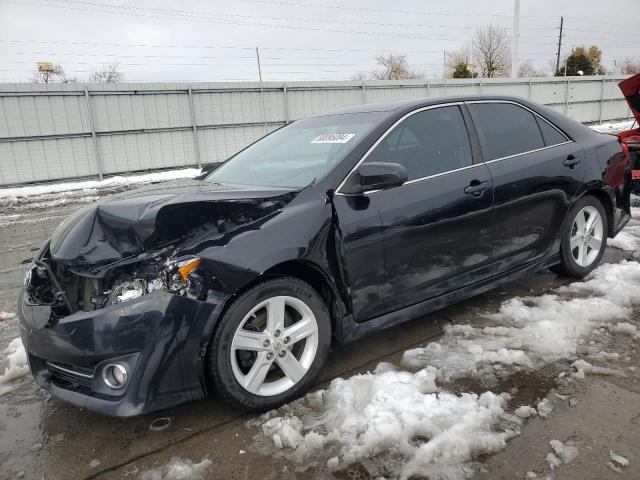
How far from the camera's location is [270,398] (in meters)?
2.58

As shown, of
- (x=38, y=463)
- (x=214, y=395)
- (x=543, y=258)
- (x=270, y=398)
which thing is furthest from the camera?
(x=543, y=258)

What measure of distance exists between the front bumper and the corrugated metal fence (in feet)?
36.8

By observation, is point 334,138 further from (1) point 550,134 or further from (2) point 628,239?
(2) point 628,239

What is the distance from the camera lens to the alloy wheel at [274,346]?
8.19 ft

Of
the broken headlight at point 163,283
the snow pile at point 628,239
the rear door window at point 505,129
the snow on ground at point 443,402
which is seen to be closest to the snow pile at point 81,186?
the snow pile at point 628,239

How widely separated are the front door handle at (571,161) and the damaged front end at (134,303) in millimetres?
2568

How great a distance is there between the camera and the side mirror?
275 cm

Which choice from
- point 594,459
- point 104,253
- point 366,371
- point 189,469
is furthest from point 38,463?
point 594,459

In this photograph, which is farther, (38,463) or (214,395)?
(214,395)

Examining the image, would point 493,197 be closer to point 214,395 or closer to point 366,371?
point 366,371

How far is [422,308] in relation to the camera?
3.14m

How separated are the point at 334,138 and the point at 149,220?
1385 mm

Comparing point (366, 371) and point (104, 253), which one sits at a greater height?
point (104, 253)

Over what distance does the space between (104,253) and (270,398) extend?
3.61 ft
